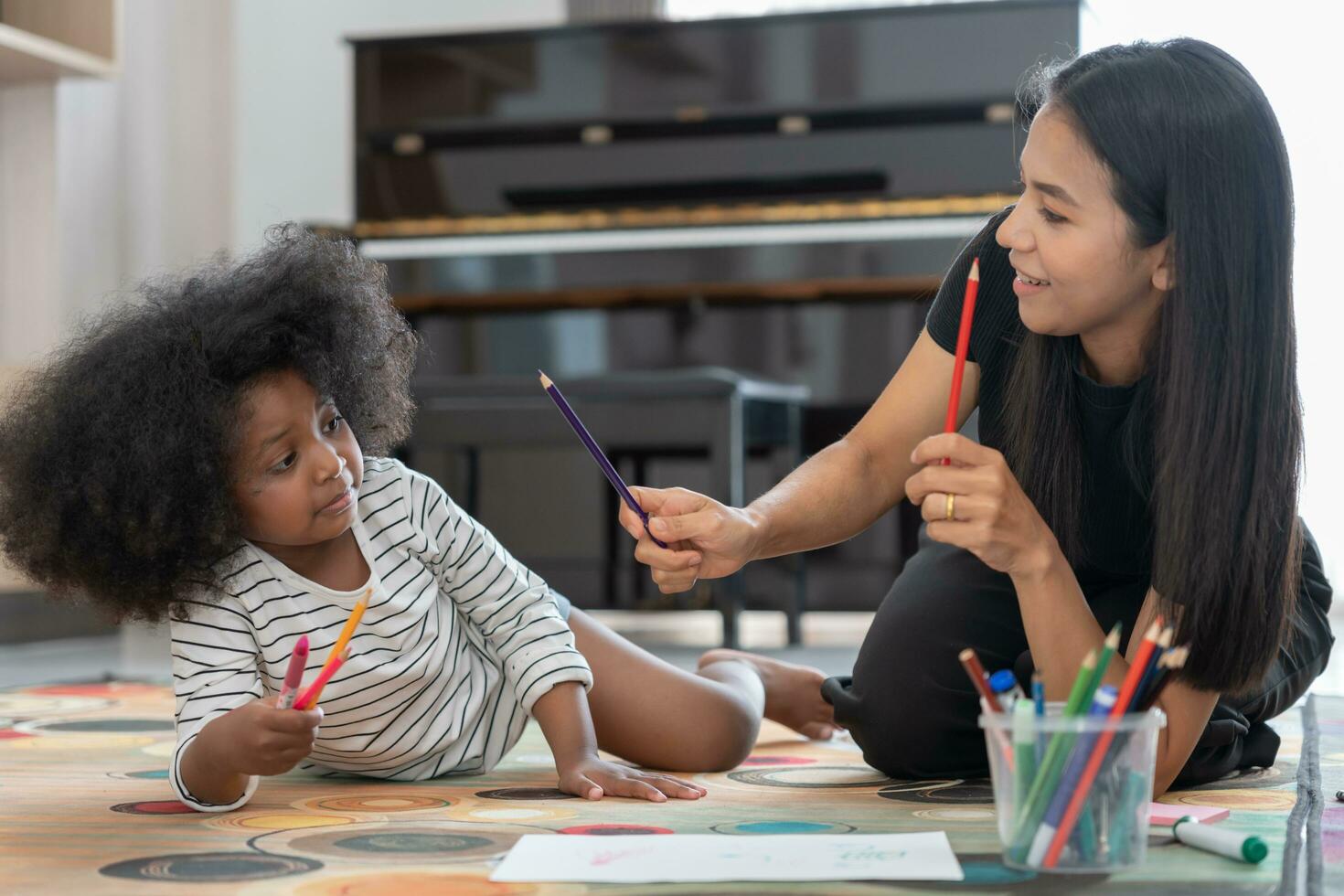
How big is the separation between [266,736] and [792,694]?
0.73 meters

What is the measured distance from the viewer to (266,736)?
3.37ft

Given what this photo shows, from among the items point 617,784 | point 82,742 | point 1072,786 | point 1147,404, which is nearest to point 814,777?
point 617,784

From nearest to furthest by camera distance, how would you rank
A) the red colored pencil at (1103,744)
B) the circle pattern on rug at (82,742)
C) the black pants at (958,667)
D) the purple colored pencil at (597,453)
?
the red colored pencil at (1103,744) < the purple colored pencil at (597,453) < the black pants at (958,667) < the circle pattern on rug at (82,742)

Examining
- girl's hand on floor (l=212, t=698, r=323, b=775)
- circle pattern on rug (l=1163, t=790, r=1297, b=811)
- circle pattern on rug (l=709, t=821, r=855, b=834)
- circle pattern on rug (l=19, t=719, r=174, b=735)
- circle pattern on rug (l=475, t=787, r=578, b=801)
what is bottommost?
circle pattern on rug (l=19, t=719, r=174, b=735)

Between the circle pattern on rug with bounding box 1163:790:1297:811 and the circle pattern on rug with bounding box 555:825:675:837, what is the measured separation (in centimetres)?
42

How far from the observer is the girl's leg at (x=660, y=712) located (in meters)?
Answer: 1.38

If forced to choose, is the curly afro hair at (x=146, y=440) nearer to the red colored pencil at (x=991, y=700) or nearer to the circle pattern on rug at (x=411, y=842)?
the circle pattern on rug at (x=411, y=842)

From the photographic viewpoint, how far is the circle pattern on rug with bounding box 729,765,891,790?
1.31 m

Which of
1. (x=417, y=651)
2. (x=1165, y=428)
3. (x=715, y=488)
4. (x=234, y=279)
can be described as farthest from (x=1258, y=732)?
(x=715, y=488)

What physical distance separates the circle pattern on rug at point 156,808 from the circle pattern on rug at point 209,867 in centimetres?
18

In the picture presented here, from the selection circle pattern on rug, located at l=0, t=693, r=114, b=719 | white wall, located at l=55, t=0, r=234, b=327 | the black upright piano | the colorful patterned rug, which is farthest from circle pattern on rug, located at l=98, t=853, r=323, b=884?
white wall, located at l=55, t=0, r=234, b=327

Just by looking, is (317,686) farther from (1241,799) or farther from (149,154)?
(149,154)

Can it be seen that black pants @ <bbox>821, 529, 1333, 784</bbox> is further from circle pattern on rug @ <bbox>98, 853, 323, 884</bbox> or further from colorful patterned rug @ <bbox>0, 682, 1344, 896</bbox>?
circle pattern on rug @ <bbox>98, 853, 323, 884</bbox>

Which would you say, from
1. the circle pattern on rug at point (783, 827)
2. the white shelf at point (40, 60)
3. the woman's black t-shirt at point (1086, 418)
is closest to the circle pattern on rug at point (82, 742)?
the circle pattern on rug at point (783, 827)
